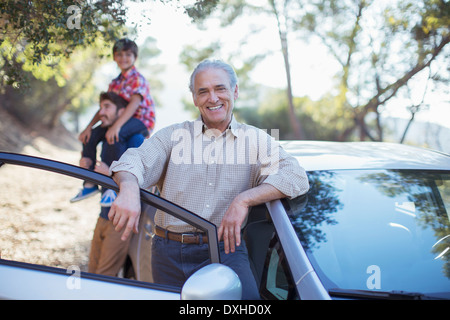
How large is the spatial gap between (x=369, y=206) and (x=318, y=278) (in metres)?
0.63

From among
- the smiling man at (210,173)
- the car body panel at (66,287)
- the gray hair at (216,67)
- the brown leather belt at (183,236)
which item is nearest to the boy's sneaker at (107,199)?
the smiling man at (210,173)

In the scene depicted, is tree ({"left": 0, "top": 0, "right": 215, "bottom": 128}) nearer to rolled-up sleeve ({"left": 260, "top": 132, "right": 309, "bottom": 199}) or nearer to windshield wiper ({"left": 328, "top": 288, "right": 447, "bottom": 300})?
rolled-up sleeve ({"left": 260, "top": 132, "right": 309, "bottom": 199})

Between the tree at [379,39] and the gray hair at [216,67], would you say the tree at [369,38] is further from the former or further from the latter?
the gray hair at [216,67]

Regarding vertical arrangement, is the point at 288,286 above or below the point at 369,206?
below

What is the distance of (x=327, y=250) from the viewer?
1.80m

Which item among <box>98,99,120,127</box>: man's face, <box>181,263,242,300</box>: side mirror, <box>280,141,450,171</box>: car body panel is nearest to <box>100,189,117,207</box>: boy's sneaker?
<box>98,99,120,127</box>: man's face

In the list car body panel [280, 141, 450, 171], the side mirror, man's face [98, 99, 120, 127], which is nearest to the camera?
the side mirror

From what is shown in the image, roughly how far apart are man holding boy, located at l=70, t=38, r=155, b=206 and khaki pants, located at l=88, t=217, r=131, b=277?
47 cm

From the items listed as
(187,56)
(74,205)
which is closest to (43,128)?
(187,56)

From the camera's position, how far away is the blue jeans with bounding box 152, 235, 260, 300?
207 cm

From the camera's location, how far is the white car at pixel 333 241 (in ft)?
5.06
